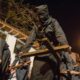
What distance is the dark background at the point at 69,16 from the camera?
11.3 m

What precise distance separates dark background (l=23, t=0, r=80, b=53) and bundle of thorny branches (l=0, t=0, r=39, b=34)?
0.40 metres

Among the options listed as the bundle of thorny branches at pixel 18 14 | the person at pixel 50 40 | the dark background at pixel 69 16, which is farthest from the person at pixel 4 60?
the dark background at pixel 69 16

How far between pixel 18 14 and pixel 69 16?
162 cm

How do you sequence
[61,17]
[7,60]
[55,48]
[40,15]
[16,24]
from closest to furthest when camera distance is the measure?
1. [55,48]
2. [40,15]
3. [7,60]
4. [16,24]
5. [61,17]

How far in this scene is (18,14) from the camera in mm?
11453

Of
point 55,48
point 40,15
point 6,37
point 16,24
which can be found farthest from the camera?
point 16,24

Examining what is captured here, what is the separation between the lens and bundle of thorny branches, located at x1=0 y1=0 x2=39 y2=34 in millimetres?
10938

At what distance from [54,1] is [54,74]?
249 inches

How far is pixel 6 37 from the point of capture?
9547mm

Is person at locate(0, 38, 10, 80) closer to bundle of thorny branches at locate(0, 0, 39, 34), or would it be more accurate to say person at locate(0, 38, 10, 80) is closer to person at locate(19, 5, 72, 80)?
bundle of thorny branches at locate(0, 0, 39, 34)

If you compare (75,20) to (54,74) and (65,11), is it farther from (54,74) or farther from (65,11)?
(54,74)

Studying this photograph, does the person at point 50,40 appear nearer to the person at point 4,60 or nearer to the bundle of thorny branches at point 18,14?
the person at point 4,60

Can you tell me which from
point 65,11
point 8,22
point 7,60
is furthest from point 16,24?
point 7,60

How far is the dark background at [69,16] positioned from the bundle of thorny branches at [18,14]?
403mm
